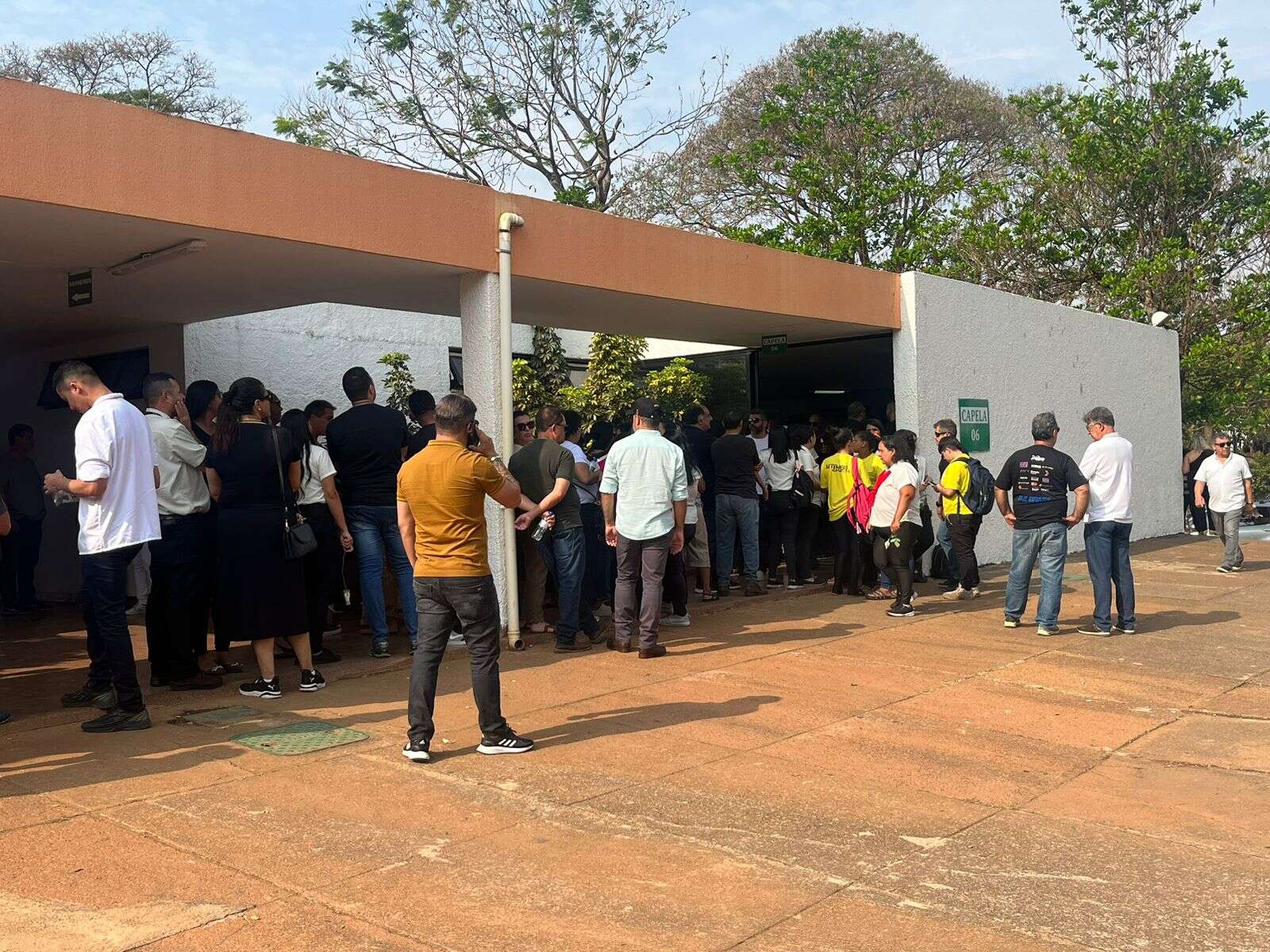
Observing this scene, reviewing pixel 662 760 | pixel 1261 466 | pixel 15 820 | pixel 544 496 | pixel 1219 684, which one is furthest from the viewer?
pixel 1261 466

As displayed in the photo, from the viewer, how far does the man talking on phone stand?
5531mm

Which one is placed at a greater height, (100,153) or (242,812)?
(100,153)

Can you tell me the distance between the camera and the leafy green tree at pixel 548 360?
1673 cm

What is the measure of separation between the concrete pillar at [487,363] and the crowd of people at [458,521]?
0.33 m

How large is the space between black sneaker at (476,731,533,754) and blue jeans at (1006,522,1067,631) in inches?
195

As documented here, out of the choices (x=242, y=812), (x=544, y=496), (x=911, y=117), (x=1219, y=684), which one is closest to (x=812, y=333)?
(x=544, y=496)

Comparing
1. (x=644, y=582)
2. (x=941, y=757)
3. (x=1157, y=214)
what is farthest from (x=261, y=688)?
(x=1157, y=214)

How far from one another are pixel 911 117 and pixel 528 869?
27276mm

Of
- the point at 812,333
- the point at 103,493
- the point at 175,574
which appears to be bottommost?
the point at 175,574

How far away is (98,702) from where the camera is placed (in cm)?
648

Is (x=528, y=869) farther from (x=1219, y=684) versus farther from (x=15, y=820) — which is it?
(x=1219, y=684)

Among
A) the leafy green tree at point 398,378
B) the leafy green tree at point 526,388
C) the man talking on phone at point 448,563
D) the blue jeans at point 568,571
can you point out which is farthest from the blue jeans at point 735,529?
the leafy green tree at point 526,388

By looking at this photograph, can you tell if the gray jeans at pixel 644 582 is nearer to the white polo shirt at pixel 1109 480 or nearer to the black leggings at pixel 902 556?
the black leggings at pixel 902 556

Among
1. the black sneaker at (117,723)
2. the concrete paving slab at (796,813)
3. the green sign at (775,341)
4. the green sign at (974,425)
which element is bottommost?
the concrete paving slab at (796,813)
